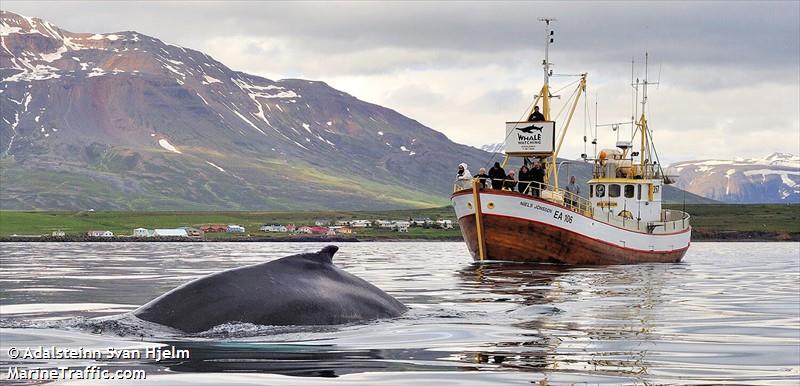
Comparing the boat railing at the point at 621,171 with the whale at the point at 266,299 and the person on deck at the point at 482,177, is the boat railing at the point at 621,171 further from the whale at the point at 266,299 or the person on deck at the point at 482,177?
the whale at the point at 266,299

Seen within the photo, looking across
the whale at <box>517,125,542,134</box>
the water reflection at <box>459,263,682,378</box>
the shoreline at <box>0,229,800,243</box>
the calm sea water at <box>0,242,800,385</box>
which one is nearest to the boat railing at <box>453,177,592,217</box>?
the whale at <box>517,125,542,134</box>

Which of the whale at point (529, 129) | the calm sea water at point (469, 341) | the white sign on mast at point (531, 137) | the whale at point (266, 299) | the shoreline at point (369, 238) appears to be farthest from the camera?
the shoreline at point (369, 238)

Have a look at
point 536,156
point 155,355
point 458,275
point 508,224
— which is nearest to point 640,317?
point 155,355

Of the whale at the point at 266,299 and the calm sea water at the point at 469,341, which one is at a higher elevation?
the whale at the point at 266,299

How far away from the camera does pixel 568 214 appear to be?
61406 millimetres

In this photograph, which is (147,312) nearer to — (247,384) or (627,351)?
(247,384)

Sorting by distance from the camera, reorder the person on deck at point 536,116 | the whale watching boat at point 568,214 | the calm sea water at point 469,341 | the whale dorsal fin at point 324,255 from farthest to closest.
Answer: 1. the person on deck at point 536,116
2. the whale watching boat at point 568,214
3. the whale dorsal fin at point 324,255
4. the calm sea water at point 469,341

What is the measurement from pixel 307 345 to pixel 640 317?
9444mm

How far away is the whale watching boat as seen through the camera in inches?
2409

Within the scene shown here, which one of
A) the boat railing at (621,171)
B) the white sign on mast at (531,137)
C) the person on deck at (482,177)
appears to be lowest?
the person on deck at (482,177)

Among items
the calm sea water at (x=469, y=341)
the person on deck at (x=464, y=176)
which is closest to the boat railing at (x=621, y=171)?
the person on deck at (x=464, y=176)

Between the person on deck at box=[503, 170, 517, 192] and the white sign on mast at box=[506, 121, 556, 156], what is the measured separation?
524 cm

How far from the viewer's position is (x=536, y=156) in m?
71.3

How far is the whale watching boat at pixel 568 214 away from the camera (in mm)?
61188
